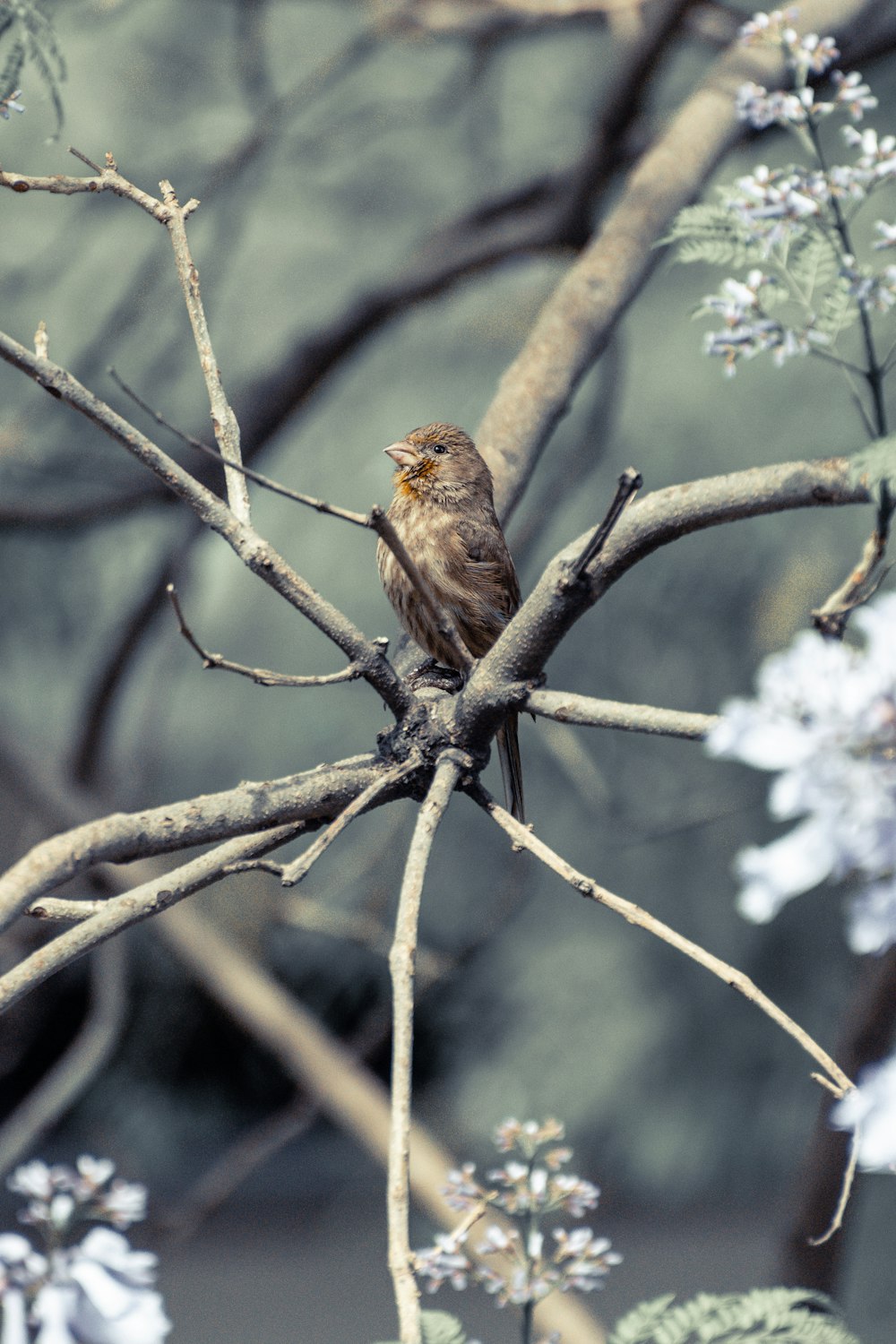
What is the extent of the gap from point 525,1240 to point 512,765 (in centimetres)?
65

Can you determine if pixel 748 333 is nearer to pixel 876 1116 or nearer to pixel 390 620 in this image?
pixel 876 1116

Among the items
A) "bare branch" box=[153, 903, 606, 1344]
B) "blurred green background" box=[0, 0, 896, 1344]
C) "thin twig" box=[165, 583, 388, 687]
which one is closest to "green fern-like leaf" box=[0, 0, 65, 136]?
"thin twig" box=[165, 583, 388, 687]

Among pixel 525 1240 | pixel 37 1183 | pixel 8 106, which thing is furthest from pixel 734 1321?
pixel 8 106

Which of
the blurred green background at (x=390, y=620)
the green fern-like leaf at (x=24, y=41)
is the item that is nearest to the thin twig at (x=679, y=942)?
the green fern-like leaf at (x=24, y=41)

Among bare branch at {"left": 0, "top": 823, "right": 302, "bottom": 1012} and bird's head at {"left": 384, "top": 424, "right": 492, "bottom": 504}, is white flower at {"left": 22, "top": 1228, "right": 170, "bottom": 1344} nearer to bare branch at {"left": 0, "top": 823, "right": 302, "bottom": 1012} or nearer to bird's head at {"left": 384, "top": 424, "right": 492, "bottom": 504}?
bare branch at {"left": 0, "top": 823, "right": 302, "bottom": 1012}

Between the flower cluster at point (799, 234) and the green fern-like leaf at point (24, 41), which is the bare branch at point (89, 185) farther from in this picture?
the flower cluster at point (799, 234)

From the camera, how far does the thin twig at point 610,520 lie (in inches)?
21.1

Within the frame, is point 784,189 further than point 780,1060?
No

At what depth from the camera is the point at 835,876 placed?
0.30 metres

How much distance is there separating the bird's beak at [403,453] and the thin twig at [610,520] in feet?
2.57

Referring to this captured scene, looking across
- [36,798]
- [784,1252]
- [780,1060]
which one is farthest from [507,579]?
[780,1060]

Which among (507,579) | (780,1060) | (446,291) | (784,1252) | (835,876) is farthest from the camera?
(780,1060)

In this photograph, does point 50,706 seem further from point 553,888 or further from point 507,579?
point 507,579

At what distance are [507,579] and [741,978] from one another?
77 centimetres
